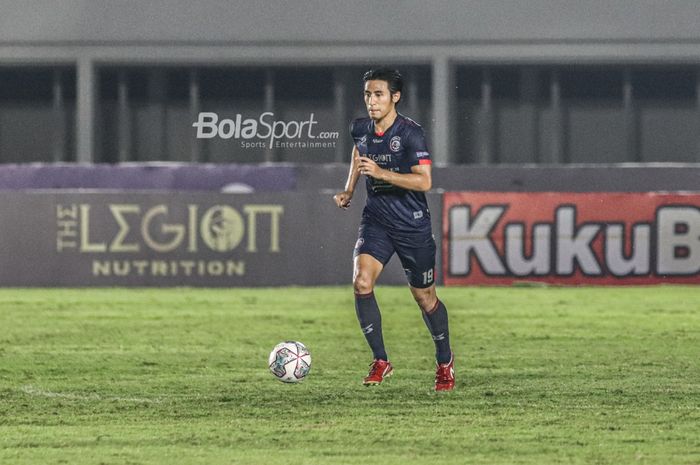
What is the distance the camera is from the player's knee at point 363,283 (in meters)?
10.8

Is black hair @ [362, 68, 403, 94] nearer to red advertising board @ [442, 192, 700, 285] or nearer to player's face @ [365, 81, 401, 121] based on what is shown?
player's face @ [365, 81, 401, 121]

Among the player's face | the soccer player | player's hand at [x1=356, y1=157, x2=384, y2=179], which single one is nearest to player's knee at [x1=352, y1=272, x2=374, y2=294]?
the soccer player

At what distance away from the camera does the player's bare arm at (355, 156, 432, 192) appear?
10.4 metres

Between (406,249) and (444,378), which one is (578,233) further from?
(406,249)

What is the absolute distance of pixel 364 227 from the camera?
1095 cm

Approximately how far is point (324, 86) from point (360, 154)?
20949 millimetres

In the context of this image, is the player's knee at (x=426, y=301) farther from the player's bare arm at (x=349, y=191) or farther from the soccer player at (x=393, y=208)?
the player's bare arm at (x=349, y=191)

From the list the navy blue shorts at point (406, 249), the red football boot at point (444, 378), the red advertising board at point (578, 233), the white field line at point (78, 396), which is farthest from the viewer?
the red advertising board at point (578, 233)

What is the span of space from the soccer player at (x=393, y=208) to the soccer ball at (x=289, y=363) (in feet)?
1.92


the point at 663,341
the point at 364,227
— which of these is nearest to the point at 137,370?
the point at 364,227

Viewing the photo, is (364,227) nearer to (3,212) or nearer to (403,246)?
(403,246)

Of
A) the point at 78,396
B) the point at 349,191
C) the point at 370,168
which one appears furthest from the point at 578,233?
the point at 78,396

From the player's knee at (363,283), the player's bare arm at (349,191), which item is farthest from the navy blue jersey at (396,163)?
the player's knee at (363,283)

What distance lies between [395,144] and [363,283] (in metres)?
0.99
